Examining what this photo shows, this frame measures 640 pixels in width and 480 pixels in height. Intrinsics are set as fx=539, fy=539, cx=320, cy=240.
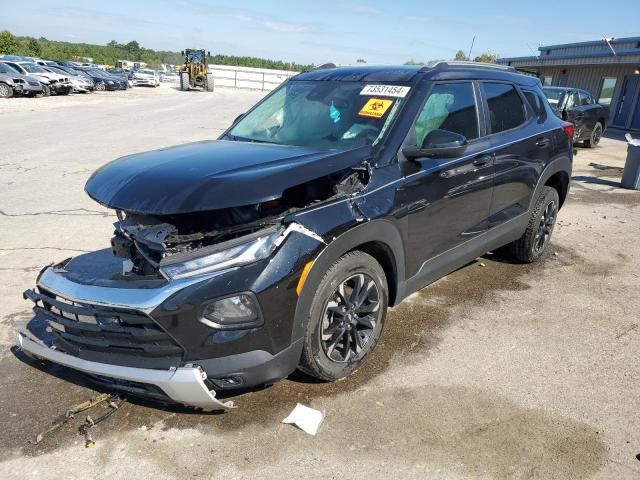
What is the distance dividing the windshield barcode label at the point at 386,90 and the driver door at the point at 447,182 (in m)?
0.18

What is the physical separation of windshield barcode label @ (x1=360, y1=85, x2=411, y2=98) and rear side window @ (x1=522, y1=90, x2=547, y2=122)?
1874mm

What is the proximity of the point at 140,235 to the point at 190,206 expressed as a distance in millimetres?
472

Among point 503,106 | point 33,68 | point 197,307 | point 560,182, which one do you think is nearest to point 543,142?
point 503,106

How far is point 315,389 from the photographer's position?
3285mm

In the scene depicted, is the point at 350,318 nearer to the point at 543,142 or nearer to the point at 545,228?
the point at 543,142

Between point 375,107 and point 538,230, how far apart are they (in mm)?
2692

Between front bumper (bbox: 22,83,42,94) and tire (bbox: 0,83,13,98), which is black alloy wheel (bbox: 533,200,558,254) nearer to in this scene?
tire (bbox: 0,83,13,98)

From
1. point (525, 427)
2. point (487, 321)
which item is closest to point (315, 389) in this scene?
point (525, 427)

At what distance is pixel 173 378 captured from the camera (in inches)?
99.3

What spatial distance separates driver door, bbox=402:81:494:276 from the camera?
3.59 metres

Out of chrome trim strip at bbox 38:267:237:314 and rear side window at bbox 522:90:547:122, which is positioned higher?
rear side window at bbox 522:90:547:122

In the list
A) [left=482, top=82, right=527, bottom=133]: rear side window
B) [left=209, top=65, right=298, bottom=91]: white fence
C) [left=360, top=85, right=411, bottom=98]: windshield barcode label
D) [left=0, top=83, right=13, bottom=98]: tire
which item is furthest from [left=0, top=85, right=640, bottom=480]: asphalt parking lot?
[left=209, top=65, right=298, bottom=91]: white fence

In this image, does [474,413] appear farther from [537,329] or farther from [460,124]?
[460,124]

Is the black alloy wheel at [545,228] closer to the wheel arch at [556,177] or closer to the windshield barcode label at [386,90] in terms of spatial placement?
the wheel arch at [556,177]
